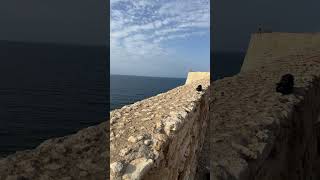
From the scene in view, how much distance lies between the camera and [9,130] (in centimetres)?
3703

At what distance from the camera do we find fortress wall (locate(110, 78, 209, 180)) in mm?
5080

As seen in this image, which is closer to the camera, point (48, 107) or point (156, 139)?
point (156, 139)

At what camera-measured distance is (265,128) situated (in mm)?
9867

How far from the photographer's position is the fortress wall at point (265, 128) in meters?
8.12

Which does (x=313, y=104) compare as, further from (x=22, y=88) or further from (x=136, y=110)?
(x=22, y=88)

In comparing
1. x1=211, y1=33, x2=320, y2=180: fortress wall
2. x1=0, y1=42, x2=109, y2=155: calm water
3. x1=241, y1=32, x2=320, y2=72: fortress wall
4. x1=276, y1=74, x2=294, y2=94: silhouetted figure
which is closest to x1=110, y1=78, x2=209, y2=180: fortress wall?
x1=211, y1=33, x2=320, y2=180: fortress wall

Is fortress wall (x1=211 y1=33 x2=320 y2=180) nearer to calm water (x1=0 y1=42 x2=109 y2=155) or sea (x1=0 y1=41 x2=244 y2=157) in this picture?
sea (x1=0 y1=41 x2=244 y2=157)

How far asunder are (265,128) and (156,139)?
15.7ft

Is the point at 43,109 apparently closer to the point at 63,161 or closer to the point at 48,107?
the point at 48,107

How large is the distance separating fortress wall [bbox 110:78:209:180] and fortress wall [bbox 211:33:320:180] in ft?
2.07

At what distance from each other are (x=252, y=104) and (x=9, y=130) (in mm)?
30875

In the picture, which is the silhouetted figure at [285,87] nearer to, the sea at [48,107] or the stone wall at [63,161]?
the sea at [48,107]

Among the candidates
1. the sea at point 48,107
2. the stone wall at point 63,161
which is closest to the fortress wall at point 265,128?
the sea at point 48,107

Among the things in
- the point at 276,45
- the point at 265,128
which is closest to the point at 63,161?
the point at 265,128
